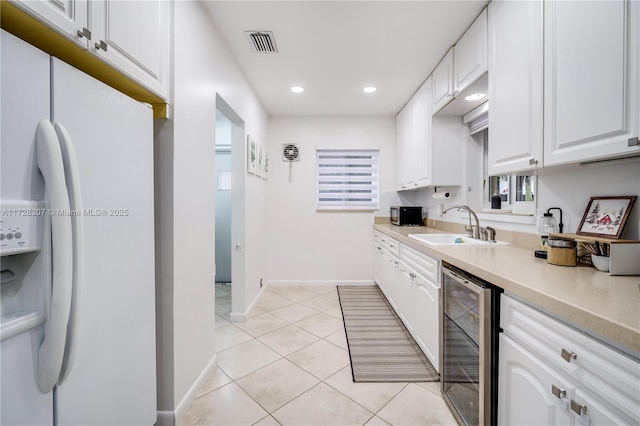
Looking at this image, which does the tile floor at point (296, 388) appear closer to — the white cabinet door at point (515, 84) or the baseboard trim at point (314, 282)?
the baseboard trim at point (314, 282)

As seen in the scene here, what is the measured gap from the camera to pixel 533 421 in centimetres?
95

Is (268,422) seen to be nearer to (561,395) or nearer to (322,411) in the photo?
(322,411)

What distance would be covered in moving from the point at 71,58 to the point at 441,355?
2.37m

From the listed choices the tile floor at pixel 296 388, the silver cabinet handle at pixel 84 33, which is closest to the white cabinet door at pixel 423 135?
the tile floor at pixel 296 388

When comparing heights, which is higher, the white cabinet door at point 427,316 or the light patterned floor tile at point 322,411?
the white cabinet door at point 427,316

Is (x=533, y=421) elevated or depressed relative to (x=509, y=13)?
depressed

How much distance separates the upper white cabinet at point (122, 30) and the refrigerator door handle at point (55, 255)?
0.35 m

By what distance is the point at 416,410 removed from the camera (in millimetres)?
1582

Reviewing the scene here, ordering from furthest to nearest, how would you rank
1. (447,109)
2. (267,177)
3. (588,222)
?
1. (267,177)
2. (447,109)
3. (588,222)

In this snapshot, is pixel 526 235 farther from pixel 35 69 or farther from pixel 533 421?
pixel 35 69

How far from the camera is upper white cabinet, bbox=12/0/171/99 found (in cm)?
82

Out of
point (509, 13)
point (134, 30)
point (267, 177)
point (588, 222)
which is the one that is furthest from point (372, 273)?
point (134, 30)

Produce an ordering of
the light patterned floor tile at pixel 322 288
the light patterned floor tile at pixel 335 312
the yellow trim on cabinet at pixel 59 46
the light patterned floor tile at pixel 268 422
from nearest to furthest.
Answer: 1. the yellow trim on cabinet at pixel 59 46
2. the light patterned floor tile at pixel 268 422
3. the light patterned floor tile at pixel 335 312
4. the light patterned floor tile at pixel 322 288

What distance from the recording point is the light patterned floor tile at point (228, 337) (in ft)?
7.62
